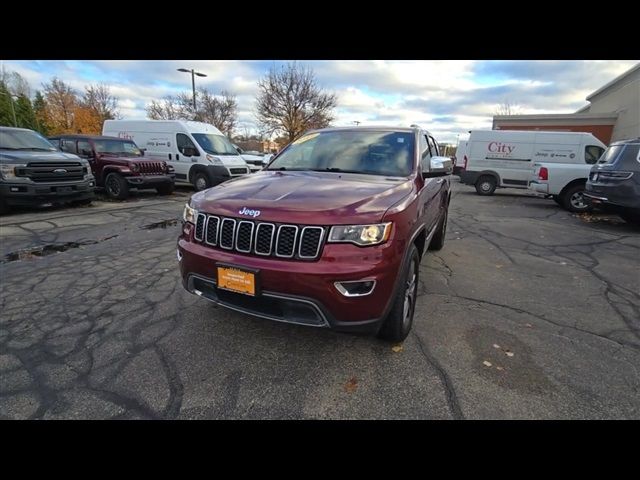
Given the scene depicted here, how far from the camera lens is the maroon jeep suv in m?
2.18

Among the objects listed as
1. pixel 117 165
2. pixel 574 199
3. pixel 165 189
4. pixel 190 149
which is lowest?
pixel 165 189

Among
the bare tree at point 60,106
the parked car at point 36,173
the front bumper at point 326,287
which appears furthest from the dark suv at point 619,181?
the bare tree at point 60,106

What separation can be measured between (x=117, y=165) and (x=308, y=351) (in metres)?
9.92

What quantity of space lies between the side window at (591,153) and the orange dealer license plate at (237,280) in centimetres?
1513

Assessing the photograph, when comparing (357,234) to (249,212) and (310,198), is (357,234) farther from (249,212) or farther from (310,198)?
(249,212)

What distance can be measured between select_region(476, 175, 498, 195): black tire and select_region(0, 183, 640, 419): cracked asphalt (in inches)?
398

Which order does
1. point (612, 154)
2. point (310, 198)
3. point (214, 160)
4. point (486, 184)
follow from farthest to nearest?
point (486, 184)
point (214, 160)
point (612, 154)
point (310, 198)

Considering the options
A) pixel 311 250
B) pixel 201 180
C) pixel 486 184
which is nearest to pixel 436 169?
pixel 311 250

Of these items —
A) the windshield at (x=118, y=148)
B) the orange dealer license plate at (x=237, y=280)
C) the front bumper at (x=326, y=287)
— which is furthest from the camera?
the windshield at (x=118, y=148)

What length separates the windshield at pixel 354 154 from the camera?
3.35m

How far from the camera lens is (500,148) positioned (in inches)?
547

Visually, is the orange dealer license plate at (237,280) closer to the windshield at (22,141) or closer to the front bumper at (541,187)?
the windshield at (22,141)

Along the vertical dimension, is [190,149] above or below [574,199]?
above
